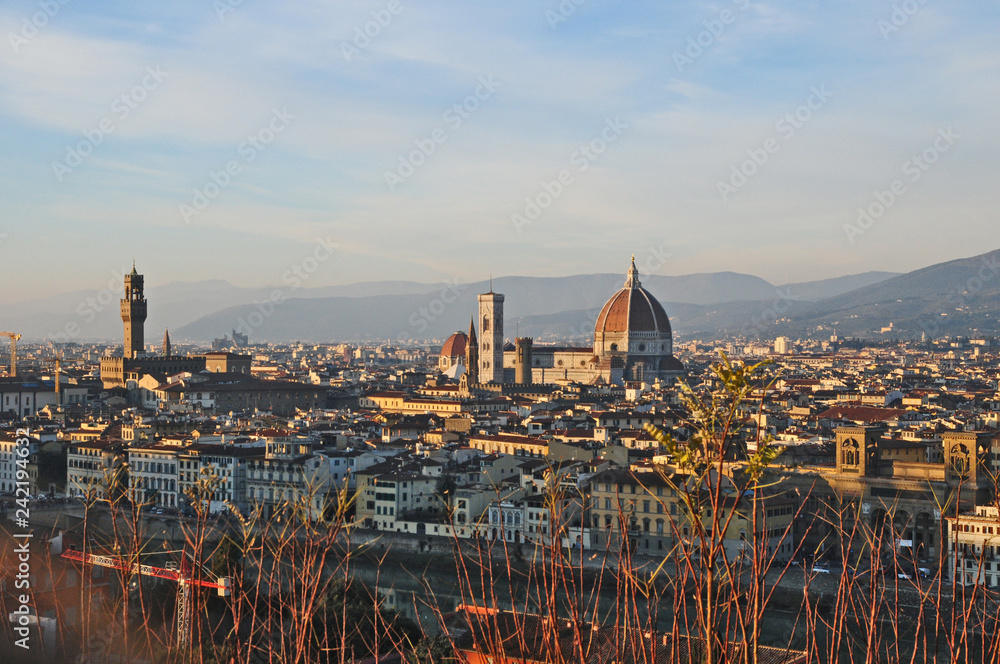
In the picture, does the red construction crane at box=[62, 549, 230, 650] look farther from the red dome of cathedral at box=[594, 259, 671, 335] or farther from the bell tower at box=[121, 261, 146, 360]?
the red dome of cathedral at box=[594, 259, 671, 335]

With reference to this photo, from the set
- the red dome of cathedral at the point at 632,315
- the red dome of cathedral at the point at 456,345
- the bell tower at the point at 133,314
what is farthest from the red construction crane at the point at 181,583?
the red dome of cathedral at the point at 456,345

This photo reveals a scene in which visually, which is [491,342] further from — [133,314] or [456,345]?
[133,314]

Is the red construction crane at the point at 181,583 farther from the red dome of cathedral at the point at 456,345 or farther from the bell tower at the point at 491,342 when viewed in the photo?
the red dome of cathedral at the point at 456,345

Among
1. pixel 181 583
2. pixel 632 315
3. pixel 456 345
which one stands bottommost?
pixel 181 583

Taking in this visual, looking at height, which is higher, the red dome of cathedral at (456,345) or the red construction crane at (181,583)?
the red dome of cathedral at (456,345)

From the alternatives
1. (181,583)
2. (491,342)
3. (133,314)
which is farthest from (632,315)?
(181,583)

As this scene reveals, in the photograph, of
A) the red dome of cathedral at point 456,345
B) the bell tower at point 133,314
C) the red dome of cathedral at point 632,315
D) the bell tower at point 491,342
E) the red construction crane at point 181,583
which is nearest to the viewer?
the red construction crane at point 181,583

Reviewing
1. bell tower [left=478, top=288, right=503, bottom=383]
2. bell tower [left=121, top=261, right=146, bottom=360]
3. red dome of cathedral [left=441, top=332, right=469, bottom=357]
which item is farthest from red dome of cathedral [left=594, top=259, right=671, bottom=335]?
bell tower [left=121, top=261, right=146, bottom=360]
